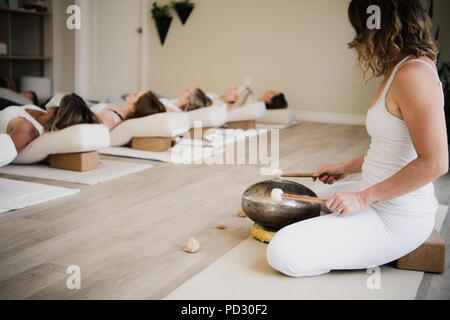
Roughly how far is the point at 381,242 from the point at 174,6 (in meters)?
5.32

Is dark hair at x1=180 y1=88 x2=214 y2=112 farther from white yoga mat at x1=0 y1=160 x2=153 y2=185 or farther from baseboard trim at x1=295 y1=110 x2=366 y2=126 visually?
baseboard trim at x1=295 y1=110 x2=366 y2=126

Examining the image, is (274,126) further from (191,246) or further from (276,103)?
(191,246)

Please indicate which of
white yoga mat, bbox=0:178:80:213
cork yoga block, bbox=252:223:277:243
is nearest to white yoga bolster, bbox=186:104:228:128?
white yoga mat, bbox=0:178:80:213

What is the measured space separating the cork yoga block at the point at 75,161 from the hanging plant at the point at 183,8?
3.75 meters

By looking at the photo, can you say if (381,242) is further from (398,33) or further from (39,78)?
(39,78)

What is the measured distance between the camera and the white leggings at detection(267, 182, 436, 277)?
1483 mm

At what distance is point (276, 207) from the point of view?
181 centimetres

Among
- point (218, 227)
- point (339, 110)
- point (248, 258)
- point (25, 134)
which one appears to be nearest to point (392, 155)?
point (248, 258)

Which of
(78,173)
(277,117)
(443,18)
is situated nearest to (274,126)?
(277,117)

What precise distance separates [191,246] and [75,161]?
4.36 feet

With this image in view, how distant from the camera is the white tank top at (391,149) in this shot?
146 cm

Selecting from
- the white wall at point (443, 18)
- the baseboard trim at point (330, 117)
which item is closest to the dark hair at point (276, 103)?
the baseboard trim at point (330, 117)

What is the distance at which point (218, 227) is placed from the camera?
2.02 metres

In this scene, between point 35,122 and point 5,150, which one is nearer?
point 5,150
